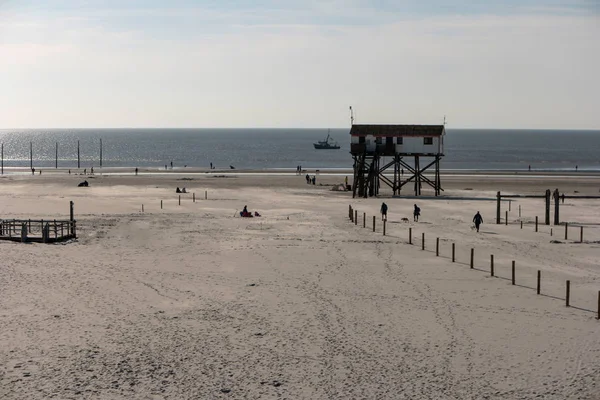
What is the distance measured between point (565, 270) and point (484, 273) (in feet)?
11.7

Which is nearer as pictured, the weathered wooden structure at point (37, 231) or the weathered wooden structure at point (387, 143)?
the weathered wooden structure at point (37, 231)

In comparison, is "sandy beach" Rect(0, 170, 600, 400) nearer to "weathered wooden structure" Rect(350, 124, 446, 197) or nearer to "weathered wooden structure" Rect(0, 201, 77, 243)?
"weathered wooden structure" Rect(0, 201, 77, 243)

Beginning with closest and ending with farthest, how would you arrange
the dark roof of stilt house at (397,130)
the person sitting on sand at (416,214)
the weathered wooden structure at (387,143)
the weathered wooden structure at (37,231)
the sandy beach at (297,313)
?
the sandy beach at (297,313) → the weathered wooden structure at (37,231) → the person sitting on sand at (416,214) → the weathered wooden structure at (387,143) → the dark roof of stilt house at (397,130)

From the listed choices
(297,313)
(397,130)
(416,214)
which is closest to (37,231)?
(297,313)

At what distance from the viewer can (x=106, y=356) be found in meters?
19.4

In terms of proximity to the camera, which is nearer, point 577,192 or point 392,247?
point 392,247

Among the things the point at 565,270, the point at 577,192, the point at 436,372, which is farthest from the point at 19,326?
the point at 577,192

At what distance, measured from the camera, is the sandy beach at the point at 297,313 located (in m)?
17.9

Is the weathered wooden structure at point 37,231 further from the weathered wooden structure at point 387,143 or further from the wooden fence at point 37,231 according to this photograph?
the weathered wooden structure at point 387,143

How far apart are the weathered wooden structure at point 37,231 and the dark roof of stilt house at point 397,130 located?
31.7 metres

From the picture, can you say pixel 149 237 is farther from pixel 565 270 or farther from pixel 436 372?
pixel 436 372

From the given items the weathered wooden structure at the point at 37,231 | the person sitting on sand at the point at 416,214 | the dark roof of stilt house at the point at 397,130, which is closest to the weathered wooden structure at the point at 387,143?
the dark roof of stilt house at the point at 397,130

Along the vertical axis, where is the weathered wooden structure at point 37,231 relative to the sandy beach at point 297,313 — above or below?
above

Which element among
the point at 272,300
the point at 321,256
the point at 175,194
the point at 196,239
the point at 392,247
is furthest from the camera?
the point at 175,194
